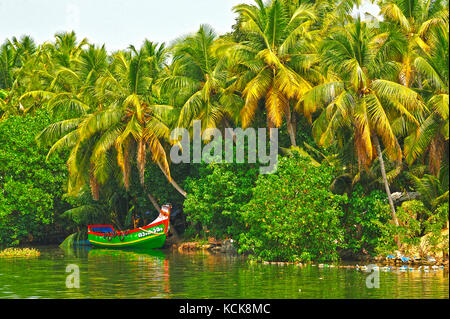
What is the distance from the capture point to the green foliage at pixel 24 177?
38.7 m

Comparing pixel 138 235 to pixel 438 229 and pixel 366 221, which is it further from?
pixel 438 229

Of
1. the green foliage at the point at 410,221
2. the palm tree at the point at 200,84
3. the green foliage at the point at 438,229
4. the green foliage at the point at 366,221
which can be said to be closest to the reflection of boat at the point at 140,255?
the palm tree at the point at 200,84

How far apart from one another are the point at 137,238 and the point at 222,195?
29.5 feet

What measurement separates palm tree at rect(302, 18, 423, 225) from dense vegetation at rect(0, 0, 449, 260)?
0.23 ft

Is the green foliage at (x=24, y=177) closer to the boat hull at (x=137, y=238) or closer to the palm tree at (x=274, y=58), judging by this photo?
the boat hull at (x=137, y=238)

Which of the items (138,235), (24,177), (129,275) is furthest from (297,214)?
(24,177)

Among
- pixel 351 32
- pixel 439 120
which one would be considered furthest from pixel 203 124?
pixel 439 120

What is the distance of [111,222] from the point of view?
4612 centimetres

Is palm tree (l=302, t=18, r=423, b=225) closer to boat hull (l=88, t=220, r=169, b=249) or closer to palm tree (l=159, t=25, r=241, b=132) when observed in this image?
palm tree (l=159, t=25, r=241, b=132)

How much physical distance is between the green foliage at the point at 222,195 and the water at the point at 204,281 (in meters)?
3.12

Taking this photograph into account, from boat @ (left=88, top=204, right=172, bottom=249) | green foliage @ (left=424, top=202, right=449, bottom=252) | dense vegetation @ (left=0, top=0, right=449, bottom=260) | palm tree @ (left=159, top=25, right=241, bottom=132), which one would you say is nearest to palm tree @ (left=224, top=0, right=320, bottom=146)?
dense vegetation @ (left=0, top=0, right=449, bottom=260)

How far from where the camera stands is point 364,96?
2652cm
